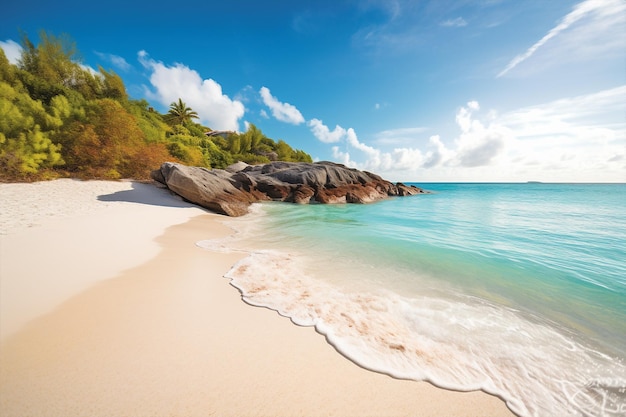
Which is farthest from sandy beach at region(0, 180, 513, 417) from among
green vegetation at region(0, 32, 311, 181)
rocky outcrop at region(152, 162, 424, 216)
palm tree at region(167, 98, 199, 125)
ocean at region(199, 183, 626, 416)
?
palm tree at region(167, 98, 199, 125)

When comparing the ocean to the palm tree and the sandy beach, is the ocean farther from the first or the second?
the palm tree

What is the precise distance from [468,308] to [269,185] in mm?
17609

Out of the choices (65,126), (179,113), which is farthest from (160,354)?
(179,113)

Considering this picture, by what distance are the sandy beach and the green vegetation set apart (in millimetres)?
11464

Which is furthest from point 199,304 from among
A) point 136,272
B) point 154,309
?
point 136,272

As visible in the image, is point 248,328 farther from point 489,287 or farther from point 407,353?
point 489,287

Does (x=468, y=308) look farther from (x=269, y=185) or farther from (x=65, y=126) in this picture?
(x=65, y=126)

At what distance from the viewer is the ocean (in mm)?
2072

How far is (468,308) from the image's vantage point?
3.39m

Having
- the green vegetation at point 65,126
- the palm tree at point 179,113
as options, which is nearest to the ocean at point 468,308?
the green vegetation at point 65,126

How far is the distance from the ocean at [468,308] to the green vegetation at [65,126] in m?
12.8

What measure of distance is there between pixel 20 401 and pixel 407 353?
10.4 ft

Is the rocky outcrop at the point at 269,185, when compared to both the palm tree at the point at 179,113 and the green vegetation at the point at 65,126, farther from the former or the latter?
the palm tree at the point at 179,113

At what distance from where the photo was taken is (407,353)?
229cm
